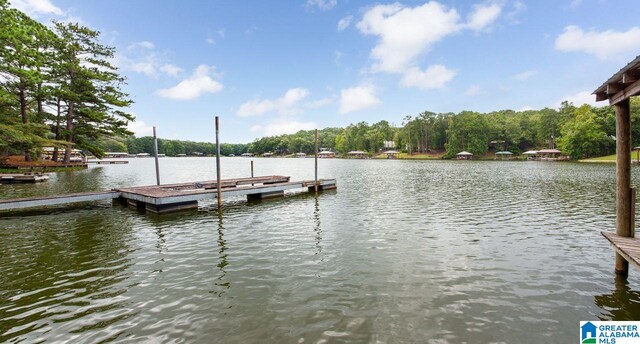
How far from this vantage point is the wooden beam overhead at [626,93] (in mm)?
6586

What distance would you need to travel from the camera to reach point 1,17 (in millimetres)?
21750

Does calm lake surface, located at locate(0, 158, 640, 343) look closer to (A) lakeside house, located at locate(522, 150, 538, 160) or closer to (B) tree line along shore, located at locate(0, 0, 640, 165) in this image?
(B) tree line along shore, located at locate(0, 0, 640, 165)

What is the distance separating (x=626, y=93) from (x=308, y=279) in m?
8.73

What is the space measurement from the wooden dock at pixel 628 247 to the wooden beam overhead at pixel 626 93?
11.2 ft

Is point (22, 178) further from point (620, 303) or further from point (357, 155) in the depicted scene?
point (357, 155)

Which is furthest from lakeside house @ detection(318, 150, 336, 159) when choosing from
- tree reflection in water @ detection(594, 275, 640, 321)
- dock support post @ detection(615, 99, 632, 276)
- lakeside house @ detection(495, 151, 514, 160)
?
tree reflection in water @ detection(594, 275, 640, 321)

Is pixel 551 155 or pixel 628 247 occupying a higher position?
pixel 551 155

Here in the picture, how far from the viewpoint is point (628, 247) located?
274 inches

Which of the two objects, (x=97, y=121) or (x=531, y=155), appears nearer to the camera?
(x=97, y=121)

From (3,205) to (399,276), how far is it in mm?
19680

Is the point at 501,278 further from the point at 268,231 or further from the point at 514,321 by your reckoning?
the point at 268,231

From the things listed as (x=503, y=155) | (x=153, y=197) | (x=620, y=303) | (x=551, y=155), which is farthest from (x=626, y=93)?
(x=503, y=155)

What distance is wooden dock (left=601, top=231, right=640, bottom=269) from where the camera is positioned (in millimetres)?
6300

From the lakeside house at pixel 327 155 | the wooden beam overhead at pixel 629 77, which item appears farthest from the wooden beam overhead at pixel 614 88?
the lakeside house at pixel 327 155
